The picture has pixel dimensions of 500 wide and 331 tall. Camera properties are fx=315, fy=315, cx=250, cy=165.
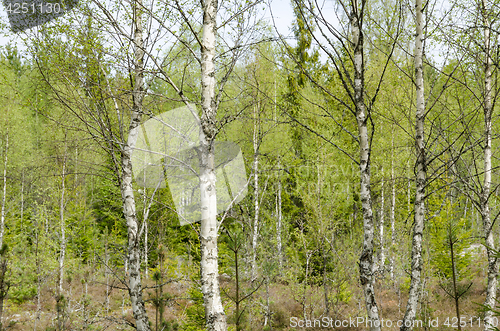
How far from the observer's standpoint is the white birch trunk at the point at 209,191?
2663 mm

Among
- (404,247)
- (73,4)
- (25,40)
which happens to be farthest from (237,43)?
(404,247)

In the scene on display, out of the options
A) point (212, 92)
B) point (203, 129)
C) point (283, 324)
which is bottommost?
point (283, 324)

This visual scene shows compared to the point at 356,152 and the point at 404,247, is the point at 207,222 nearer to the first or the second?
the point at 404,247

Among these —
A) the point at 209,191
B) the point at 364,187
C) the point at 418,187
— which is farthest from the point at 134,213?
the point at 418,187

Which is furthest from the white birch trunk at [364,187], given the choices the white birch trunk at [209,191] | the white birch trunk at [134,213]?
the white birch trunk at [134,213]

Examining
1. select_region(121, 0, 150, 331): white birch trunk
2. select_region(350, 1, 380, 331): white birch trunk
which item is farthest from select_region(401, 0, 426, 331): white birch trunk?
select_region(121, 0, 150, 331): white birch trunk

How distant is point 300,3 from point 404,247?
8.42 metres

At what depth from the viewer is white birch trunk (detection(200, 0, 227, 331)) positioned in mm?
2663

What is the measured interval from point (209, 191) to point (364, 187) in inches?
55.3

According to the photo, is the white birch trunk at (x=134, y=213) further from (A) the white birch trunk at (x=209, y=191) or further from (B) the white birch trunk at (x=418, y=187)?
(B) the white birch trunk at (x=418, y=187)

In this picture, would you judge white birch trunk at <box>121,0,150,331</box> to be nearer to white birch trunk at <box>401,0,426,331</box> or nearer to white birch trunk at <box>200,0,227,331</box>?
white birch trunk at <box>200,0,227,331</box>

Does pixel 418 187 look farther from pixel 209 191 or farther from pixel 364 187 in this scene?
pixel 209 191

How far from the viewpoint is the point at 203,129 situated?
2830 mm

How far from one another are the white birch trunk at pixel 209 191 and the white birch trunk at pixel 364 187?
127 centimetres
